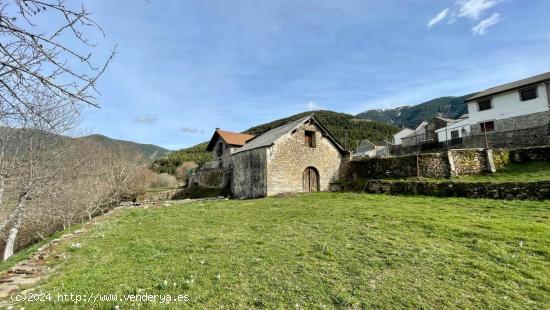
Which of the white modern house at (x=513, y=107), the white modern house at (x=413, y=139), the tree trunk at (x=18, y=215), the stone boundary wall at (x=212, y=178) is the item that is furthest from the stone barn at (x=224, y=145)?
the white modern house at (x=513, y=107)

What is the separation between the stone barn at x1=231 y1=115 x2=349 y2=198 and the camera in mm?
20828

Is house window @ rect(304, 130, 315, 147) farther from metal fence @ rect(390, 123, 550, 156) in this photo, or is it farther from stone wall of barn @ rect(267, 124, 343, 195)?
metal fence @ rect(390, 123, 550, 156)

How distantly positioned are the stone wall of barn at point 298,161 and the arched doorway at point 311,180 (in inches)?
11.9

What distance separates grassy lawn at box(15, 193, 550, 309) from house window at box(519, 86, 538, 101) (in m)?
23.4

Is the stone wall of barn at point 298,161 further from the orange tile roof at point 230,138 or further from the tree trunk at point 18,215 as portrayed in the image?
the orange tile roof at point 230,138

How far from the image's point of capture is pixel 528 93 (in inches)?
1052

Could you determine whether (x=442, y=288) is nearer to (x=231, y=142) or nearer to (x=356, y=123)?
(x=231, y=142)

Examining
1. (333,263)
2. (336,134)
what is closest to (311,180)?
(333,263)

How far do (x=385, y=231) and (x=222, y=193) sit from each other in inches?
853

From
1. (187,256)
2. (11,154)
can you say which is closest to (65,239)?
(11,154)

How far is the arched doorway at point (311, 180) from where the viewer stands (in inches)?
886

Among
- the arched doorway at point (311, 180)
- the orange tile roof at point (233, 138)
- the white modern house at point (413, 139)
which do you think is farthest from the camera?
the orange tile roof at point (233, 138)

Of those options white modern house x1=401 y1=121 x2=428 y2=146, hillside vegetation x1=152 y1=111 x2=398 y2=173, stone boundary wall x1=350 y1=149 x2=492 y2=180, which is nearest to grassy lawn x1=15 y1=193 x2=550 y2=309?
stone boundary wall x1=350 y1=149 x2=492 y2=180

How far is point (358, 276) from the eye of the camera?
5.12m
